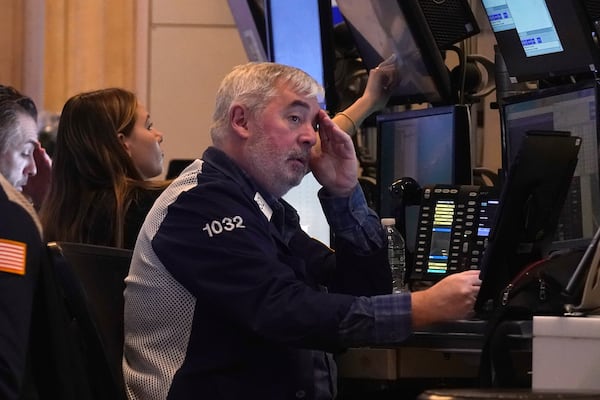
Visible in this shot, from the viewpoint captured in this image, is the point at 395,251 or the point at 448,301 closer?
the point at 448,301

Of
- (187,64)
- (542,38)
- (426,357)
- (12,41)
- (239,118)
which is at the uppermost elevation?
(12,41)

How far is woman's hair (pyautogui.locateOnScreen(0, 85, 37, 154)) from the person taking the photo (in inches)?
93.6

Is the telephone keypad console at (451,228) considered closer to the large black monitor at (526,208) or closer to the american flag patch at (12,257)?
the large black monitor at (526,208)

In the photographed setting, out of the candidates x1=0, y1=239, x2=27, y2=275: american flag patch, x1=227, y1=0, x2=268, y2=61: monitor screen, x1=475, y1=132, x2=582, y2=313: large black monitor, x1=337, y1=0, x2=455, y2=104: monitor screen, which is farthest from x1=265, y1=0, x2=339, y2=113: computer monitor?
x1=0, y1=239, x2=27, y2=275: american flag patch

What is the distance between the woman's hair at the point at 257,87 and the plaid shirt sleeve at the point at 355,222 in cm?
28

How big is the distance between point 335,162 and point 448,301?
2.02 feet

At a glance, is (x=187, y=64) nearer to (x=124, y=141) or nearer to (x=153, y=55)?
Answer: (x=153, y=55)

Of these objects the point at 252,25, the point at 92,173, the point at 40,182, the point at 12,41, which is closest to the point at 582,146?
the point at 92,173

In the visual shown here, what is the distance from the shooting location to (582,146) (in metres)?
2.74

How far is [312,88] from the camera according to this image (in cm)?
255

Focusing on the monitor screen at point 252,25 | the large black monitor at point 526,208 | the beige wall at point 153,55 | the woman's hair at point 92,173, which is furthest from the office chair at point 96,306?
the beige wall at point 153,55

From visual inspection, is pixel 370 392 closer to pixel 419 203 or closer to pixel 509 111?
pixel 419 203

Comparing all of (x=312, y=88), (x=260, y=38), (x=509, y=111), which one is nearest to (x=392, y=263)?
(x=509, y=111)

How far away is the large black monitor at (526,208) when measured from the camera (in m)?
2.21
